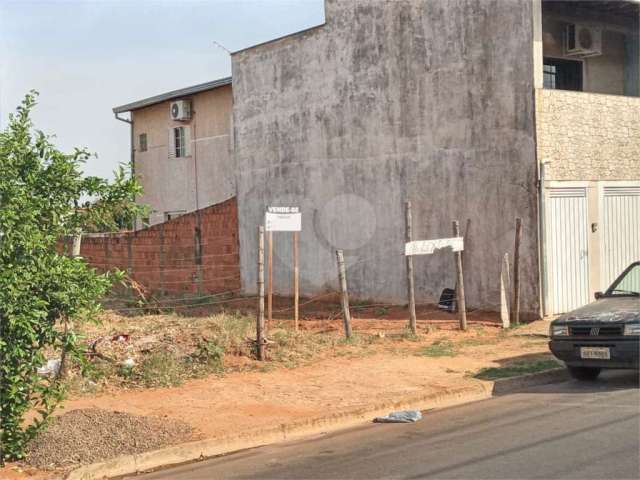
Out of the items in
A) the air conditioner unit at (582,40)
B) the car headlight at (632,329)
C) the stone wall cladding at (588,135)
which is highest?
the air conditioner unit at (582,40)

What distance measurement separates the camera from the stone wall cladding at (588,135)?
16.8 metres

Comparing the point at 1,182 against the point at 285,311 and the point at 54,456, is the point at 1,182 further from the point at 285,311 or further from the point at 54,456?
the point at 285,311

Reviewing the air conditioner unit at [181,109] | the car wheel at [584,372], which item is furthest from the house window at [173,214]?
the car wheel at [584,372]

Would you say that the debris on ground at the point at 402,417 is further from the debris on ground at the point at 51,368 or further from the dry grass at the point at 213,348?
the debris on ground at the point at 51,368

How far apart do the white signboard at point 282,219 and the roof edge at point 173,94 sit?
12.9 m

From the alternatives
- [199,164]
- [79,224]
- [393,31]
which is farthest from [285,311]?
[79,224]

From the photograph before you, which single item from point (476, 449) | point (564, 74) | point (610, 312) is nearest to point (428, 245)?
point (610, 312)

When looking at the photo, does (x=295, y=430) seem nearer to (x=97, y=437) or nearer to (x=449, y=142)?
(x=97, y=437)

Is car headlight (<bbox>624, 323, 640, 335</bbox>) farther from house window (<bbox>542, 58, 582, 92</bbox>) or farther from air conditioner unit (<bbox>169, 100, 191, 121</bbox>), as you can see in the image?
air conditioner unit (<bbox>169, 100, 191, 121</bbox>)

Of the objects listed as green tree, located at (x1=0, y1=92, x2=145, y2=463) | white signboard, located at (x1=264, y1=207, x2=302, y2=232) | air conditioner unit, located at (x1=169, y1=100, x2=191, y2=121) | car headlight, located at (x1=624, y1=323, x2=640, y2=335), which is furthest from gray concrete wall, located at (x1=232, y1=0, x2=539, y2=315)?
green tree, located at (x1=0, y1=92, x2=145, y2=463)

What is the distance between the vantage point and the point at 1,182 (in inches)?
284

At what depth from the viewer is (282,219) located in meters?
14.7

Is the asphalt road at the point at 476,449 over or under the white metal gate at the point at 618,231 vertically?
under

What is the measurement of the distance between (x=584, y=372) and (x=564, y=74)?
11.4 meters
